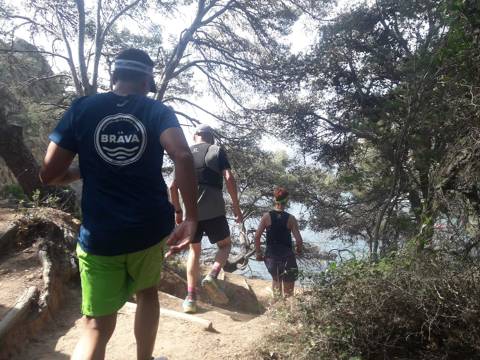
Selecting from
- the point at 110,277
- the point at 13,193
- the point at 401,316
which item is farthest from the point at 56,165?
the point at 13,193

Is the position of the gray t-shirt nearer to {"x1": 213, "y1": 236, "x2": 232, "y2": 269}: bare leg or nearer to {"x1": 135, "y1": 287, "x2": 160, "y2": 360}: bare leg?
{"x1": 213, "y1": 236, "x2": 232, "y2": 269}: bare leg

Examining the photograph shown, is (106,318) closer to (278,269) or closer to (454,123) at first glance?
(454,123)

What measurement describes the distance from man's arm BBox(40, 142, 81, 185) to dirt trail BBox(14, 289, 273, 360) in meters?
1.59

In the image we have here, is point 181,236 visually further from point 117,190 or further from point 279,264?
point 279,264

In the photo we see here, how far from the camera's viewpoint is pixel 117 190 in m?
2.07

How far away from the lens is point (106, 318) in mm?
2090

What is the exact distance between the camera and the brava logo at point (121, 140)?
2.08 m

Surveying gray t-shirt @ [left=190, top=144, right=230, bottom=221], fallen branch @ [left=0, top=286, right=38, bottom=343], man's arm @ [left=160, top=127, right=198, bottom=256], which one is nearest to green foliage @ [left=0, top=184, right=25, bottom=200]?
fallen branch @ [left=0, top=286, right=38, bottom=343]

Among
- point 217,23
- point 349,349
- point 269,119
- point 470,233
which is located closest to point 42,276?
point 349,349

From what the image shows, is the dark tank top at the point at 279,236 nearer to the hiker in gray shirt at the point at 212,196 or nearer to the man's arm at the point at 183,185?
the hiker in gray shirt at the point at 212,196

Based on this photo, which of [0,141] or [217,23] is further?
[217,23]

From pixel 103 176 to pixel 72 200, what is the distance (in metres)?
5.22

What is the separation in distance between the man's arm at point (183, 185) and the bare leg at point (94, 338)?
1.57 feet

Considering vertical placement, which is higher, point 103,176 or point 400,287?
point 103,176
